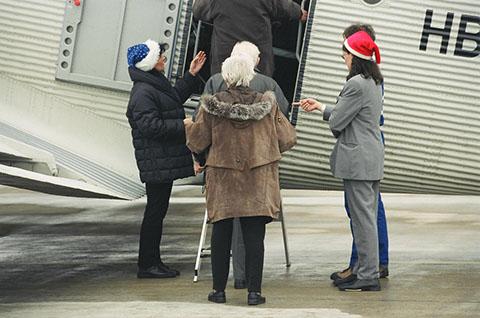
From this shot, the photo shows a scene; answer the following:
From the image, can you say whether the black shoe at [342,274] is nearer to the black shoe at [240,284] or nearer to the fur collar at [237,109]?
the black shoe at [240,284]

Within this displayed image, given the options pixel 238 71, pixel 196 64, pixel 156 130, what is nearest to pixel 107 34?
pixel 196 64

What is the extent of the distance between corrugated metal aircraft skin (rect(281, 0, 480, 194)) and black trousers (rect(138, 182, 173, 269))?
1.40 metres

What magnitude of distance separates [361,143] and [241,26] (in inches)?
55.0

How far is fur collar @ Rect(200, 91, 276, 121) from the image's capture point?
8.93 m

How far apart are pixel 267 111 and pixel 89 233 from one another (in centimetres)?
539

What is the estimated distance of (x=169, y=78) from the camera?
35.8 feet

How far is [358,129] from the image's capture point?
31.3ft

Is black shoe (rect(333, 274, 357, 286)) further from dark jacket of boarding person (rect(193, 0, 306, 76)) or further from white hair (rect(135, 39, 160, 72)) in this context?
white hair (rect(135, 39, 160, 72))

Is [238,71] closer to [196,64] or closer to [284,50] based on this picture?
[196,64]

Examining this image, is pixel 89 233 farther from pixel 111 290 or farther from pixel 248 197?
pixel 248 197

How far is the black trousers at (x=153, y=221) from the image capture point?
1008cm

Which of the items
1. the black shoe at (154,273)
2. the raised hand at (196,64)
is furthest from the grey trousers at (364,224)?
the raised hand at (196,64)

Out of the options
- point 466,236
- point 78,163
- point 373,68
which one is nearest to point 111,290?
point 78,163

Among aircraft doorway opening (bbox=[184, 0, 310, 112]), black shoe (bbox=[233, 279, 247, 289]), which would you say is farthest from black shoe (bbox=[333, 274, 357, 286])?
aircraft doorway opening (bbox=[184, 0, 310, 112])
